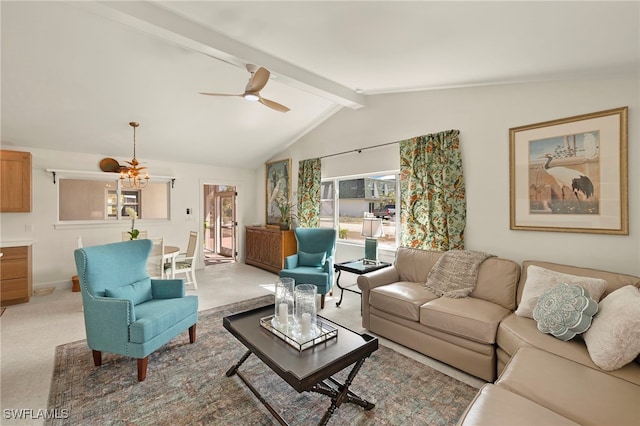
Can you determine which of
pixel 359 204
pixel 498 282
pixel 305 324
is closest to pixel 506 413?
pixel 305 324

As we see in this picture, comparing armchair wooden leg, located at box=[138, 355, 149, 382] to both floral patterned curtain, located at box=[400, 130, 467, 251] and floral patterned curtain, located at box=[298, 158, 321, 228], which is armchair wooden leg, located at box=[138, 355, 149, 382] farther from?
floral patterned curtain, located at box=[298, 158, 321, 228]

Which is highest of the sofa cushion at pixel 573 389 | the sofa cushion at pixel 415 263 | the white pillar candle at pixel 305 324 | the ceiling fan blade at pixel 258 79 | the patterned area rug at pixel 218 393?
the ceiling fan blade at pixel 258 79

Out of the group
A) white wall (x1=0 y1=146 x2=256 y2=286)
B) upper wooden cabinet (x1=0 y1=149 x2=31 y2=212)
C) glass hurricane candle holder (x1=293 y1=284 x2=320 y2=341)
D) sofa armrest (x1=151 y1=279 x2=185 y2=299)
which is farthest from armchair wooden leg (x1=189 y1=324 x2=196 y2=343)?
upper wooden cabinet (x1=0 y1=149 x2=31 y2=212)

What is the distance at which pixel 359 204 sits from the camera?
4816 mm

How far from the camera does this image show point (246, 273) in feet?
19.2

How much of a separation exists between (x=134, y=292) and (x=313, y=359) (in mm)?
1936

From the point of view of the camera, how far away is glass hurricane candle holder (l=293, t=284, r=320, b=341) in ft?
6.56

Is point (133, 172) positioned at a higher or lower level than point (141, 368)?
higher

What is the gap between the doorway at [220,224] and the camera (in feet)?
23.5

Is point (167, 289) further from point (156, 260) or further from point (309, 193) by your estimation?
point (309, 193)

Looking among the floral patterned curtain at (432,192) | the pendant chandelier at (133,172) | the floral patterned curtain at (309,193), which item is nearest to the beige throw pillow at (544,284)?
the floral patterned curtain at (432,192)

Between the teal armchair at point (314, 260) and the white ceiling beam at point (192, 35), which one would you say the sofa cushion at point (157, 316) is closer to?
the teal armchair at point (314, 260)

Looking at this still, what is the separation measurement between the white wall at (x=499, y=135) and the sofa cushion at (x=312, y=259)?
5.03 ft

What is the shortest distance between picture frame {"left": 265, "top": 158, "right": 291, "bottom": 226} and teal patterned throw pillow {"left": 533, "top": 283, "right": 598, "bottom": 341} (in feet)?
15.4
